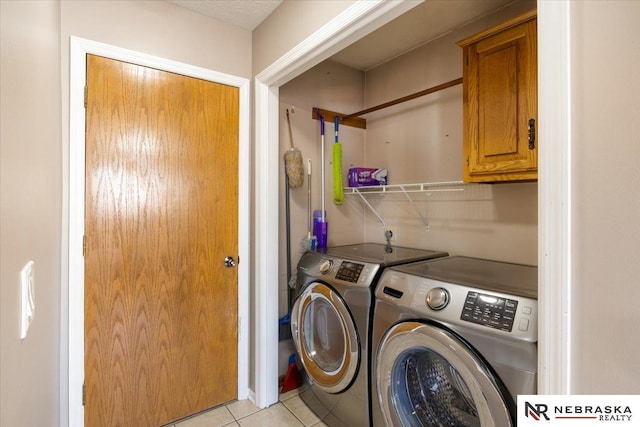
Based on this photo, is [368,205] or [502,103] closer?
→ [502,103]

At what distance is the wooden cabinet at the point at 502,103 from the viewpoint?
1399 mm

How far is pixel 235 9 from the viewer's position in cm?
183

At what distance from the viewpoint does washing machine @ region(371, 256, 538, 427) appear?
0.99 m

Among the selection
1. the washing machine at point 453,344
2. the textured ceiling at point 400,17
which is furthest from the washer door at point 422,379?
the textured ceiling at point 400,17

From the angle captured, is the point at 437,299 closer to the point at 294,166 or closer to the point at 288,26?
the point at 294,166

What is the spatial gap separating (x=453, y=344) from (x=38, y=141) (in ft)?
4.78

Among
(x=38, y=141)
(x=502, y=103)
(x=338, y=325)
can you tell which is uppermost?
(x=502, y=103)

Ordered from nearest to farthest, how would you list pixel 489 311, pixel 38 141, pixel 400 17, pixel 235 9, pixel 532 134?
pixel 38 141 < pixel 489 311 < pixel 532 134 < pixel 235 9 < pixel 400 17

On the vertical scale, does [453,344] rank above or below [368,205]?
below

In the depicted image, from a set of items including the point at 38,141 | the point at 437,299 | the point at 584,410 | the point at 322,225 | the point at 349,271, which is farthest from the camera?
the point at 322,225

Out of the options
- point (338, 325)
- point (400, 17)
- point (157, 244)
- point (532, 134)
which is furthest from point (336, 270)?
point (400, 17)

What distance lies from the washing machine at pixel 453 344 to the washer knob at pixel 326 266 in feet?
1.31

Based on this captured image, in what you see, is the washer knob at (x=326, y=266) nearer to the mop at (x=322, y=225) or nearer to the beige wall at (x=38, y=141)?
the mop at (x=322, y=225)

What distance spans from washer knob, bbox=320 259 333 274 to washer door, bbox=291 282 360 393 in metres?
0.08
